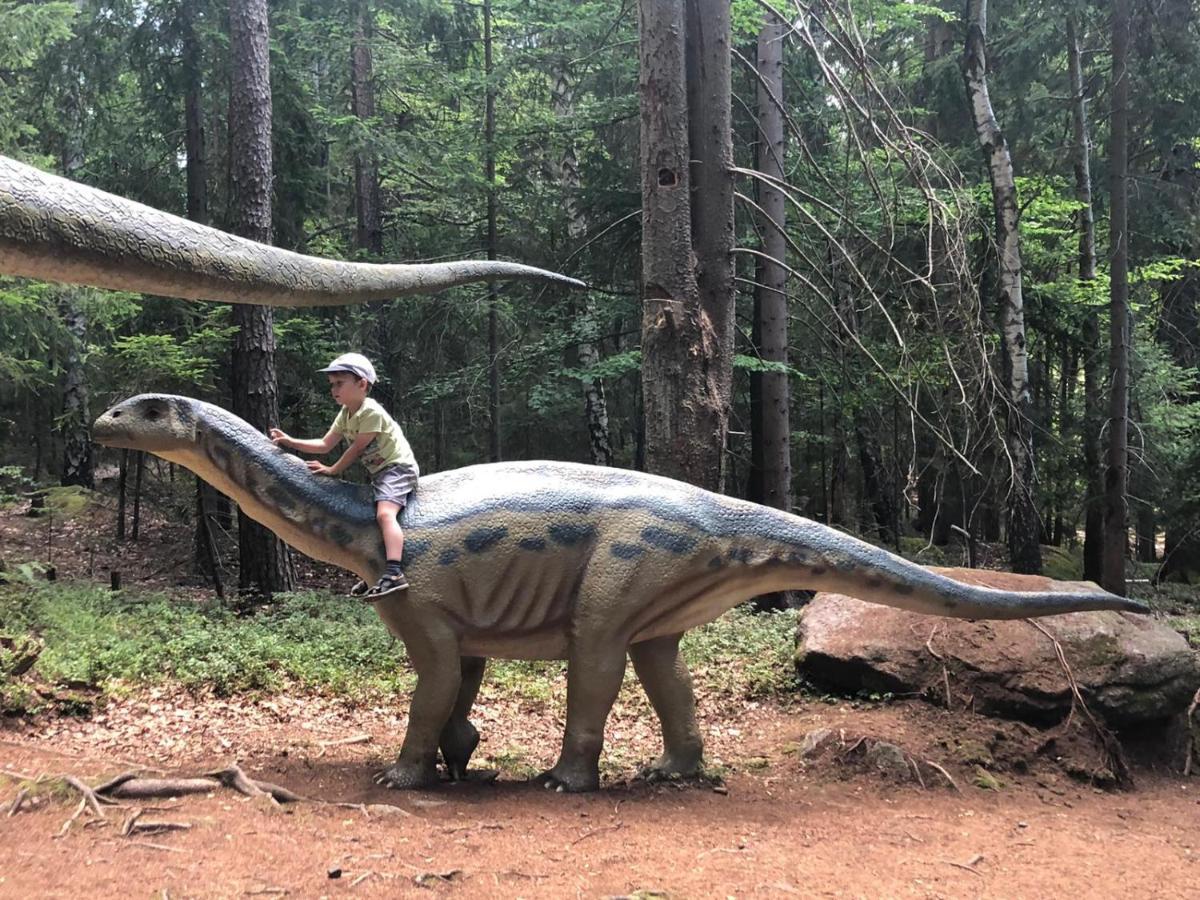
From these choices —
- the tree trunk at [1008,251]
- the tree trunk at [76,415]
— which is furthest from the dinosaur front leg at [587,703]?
the tree trunk at [76,415]

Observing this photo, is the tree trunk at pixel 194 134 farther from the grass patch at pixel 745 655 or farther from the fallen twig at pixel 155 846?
the fallen twig at pixel 155 846

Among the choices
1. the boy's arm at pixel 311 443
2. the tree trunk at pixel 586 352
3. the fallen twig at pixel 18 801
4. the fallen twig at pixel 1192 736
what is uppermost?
the tree trunk at pixel 586 352

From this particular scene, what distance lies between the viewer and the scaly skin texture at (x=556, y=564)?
4.71m

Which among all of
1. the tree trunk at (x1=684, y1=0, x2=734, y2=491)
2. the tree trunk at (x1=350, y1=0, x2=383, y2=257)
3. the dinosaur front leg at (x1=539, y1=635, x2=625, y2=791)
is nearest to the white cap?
the dinosaur front leg at (x1=539, y1=635, x2=625, y2=791)

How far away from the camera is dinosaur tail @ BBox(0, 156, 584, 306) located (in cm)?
131

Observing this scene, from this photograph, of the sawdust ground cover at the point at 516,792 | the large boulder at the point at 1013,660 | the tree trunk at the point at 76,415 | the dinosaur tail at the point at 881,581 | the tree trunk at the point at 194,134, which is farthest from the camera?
the tree trunk at the point at 76,415

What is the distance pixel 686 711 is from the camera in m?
5.23

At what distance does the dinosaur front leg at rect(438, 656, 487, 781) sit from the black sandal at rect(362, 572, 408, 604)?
2.61 feet

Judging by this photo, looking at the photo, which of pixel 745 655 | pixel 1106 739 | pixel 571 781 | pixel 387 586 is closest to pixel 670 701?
pixel 571 781

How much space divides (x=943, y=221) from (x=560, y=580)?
12.7 feet

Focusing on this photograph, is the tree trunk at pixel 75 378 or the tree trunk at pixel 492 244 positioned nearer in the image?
the tree trunk at pixel 492 244

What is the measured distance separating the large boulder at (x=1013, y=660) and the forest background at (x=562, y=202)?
4652 mm

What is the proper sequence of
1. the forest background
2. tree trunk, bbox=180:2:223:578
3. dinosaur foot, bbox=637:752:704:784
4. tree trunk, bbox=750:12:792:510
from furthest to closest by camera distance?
tree trunk, bbox=180:2:223:578
the forest background
tree trunk, bbox=750:12:792:510
dinosaur foot, bbox=637:752:704:784

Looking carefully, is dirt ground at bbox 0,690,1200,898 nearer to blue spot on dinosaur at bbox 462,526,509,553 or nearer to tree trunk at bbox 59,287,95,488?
blue spot on dinosaur at bbox 462,526,509,553
